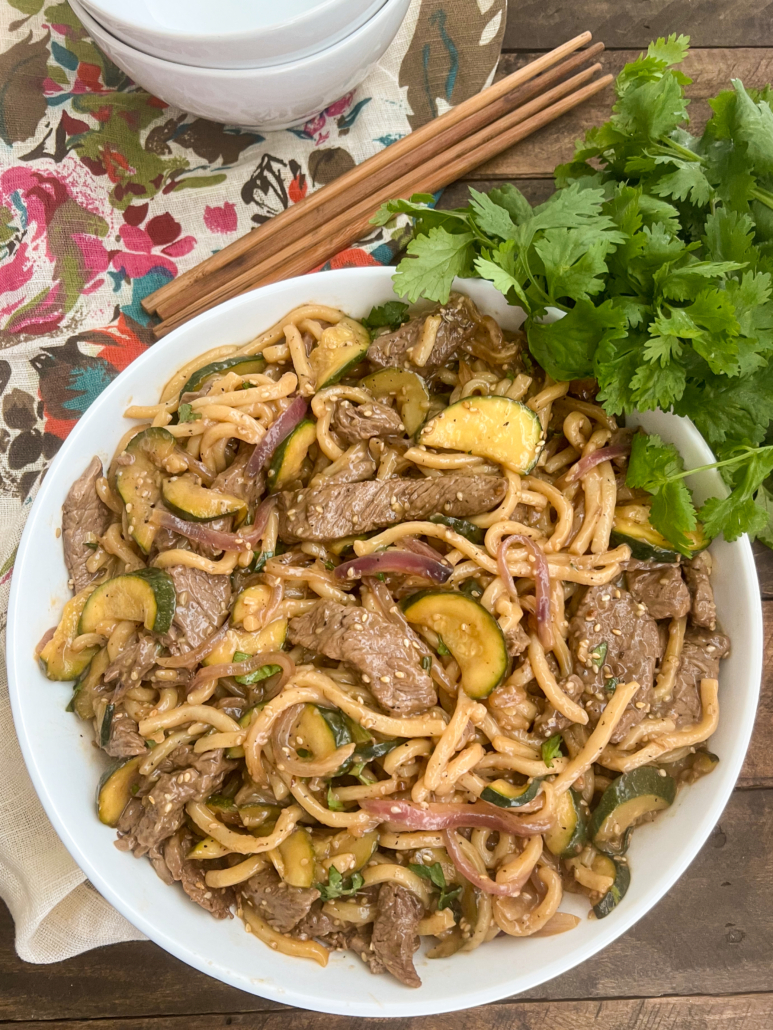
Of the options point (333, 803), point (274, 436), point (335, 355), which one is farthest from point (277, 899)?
point (335, 355)

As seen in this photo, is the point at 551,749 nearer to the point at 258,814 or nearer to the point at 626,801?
the point at 626,801

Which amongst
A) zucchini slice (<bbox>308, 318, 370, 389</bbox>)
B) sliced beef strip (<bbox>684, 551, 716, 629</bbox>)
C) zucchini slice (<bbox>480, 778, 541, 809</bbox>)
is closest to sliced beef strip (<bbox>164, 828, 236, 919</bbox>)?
zucchini slice (<bbox>480, 778, 541, 809</bbox>)

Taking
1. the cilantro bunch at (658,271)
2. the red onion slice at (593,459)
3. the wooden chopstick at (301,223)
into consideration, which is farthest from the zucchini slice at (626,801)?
the wooden chopstick at (301,223)

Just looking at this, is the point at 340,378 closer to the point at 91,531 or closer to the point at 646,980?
the point at 91,531

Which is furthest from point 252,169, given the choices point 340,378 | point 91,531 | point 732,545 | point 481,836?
point 481,836

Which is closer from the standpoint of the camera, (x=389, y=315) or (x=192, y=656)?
(x=192, y=656)

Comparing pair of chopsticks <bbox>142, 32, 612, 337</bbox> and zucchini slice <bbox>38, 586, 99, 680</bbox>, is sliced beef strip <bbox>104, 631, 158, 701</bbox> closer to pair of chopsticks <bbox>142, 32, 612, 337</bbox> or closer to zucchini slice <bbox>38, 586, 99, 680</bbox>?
zucchini slice <bbox>38, 586, 99, 680</bbox>

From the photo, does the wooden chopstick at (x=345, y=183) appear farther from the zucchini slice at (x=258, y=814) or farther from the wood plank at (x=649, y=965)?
the wood plank at (x=649, y=965)
